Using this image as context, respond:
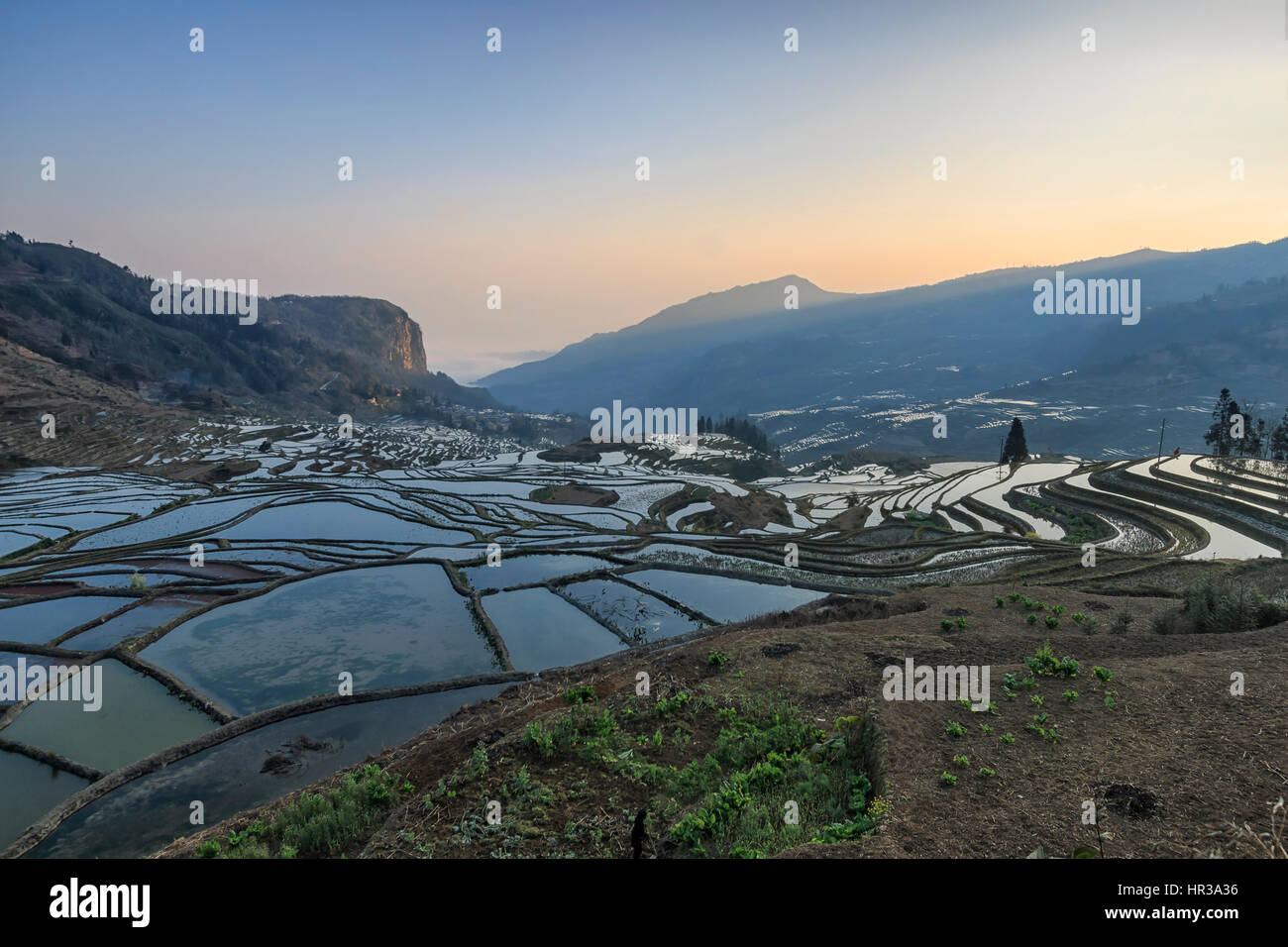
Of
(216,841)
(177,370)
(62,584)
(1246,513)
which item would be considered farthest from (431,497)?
(177,370)

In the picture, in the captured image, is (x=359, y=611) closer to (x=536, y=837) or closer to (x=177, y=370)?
(x=536, y=837)

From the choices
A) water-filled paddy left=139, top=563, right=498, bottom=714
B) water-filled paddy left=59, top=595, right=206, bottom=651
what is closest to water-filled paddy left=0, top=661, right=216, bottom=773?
water-filled paddy left=139, top=563, right=498, bottom=714

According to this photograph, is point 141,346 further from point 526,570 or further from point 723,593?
point 723,593

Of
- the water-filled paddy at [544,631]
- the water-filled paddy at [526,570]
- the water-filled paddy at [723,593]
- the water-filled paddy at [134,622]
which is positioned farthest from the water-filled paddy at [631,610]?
the water-filled paddy at [134,622]

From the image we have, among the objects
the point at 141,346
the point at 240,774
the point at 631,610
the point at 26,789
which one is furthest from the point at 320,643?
the point at 141,346
